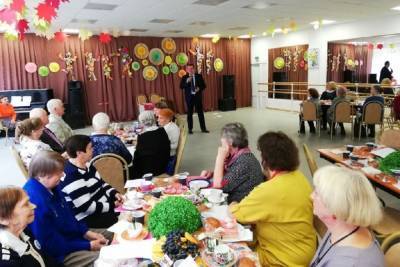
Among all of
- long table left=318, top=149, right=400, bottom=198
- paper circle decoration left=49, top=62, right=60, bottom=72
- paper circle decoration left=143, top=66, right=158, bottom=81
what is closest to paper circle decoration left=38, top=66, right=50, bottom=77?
paper circle decoration left=49, top=62, right=60, bottom=72

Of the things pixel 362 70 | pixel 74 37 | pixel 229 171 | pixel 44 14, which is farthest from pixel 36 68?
pixel 362 70

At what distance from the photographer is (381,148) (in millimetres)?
3312

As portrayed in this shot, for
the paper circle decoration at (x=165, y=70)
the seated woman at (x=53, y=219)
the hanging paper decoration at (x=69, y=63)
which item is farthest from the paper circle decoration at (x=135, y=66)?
the seated woman at (x=53, y=219)

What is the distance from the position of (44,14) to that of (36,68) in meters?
5.81

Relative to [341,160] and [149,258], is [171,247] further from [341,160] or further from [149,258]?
[341,160]

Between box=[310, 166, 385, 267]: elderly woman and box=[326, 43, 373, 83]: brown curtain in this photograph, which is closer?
box=[310, 166, 385, 267]: elderly woman

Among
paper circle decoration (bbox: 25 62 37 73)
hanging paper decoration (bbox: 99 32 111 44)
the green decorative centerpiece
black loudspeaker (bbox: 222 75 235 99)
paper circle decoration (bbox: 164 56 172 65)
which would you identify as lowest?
the green decorative centerpiece

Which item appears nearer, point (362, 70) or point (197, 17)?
point (197, 17)

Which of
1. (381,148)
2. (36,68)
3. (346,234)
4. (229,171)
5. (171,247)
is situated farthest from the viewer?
(36,68)

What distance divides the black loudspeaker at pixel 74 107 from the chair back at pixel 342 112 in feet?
22.7

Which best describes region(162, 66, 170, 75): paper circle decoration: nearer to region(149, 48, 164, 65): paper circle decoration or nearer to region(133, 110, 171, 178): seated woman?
region(149, 48, 164, 65): paper circle decoration

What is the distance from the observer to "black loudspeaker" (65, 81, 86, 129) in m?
9.20

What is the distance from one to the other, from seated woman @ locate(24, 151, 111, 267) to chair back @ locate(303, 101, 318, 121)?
627 cm

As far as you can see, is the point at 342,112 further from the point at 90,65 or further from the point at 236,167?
the point at 90,65
